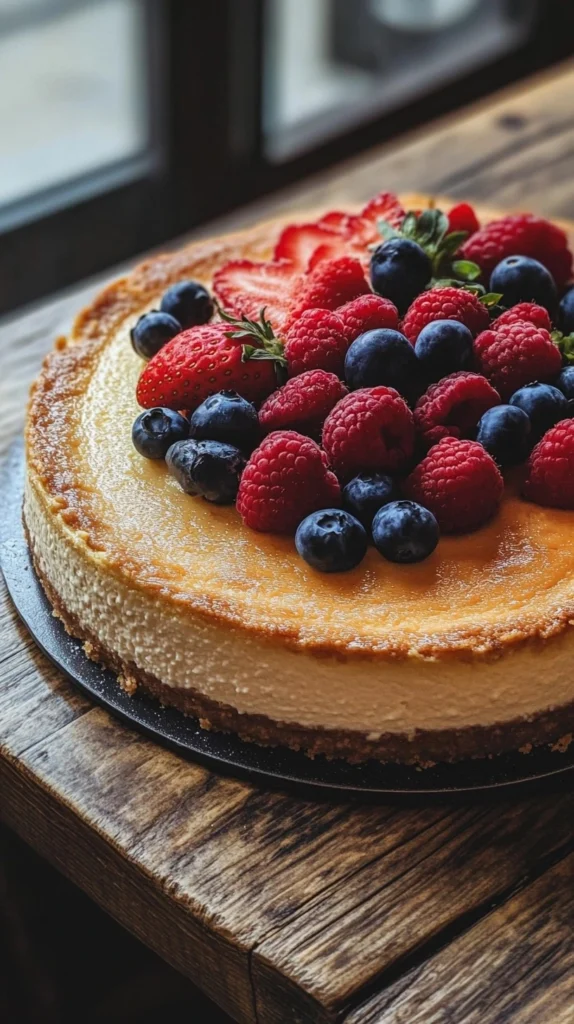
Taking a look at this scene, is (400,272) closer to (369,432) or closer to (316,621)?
(369,432)

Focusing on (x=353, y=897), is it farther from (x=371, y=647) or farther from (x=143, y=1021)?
(x=143, y=1021)

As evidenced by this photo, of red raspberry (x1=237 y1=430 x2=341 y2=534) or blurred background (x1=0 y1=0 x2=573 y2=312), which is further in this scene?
blurred background (x1=0 y1=0 x2=573 y2=312)

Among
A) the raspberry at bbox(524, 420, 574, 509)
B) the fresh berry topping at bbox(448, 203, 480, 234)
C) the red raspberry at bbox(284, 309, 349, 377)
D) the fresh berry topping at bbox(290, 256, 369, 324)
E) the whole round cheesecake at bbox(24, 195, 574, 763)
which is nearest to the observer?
the whole round cheesecake at bbox(24, 195, 574, 763)

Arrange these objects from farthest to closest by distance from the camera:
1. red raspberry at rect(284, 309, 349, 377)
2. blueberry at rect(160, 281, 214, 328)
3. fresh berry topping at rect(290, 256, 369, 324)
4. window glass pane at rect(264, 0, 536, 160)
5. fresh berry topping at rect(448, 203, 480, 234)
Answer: window glass pane at rect(264, 0, 536, 160) < fresh berry topping at rect(448, 203, 480, 234) < blueberry at rect(160, 281, 214, 328) < fresh berry topping at rect(290, 256, 369, 324) < red raspberry at rect(284, 309, 349, 377)

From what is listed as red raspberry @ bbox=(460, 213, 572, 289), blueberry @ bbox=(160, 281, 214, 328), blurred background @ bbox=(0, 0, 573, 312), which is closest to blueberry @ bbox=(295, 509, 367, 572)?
blueberry @ bbox=(160, 281, 214, 328)

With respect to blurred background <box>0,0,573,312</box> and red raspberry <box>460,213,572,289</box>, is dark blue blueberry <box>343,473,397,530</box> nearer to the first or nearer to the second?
red raspberry <box>460,213,572,289</box>

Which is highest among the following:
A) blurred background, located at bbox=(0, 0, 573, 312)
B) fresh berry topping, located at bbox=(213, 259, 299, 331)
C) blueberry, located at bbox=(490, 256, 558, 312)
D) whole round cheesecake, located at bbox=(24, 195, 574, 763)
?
blueberry, located at bbox=(490, 256, 558, 312)

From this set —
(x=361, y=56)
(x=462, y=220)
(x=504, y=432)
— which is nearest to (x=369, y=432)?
(x=504, y=432)
